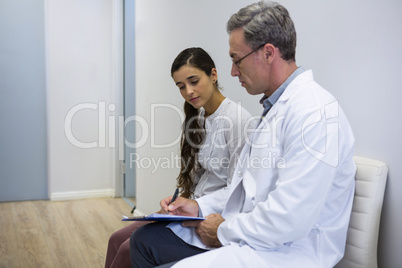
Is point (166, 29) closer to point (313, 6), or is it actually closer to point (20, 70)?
point (313, 6)

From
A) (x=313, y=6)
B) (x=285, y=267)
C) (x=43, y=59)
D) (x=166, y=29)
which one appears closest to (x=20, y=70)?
(x=43, y=59)

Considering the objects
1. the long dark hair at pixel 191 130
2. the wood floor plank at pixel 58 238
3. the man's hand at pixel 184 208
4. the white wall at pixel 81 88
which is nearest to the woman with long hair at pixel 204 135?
the long dark hair at pixel 191 130

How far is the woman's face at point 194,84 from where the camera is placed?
161cm

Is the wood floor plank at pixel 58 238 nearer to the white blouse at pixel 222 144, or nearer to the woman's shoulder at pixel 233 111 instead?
the white blouse at pixel 222 144

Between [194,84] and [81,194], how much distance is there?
2.72 meters

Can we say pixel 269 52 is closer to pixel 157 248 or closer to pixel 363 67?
pixel 363 67

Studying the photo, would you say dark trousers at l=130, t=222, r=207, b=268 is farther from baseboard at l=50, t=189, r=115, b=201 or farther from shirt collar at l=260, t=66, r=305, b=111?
baseboard at l=50, t=189, r=115, b=201

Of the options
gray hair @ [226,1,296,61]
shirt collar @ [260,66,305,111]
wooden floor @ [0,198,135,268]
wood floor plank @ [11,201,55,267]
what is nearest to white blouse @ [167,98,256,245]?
shirt collar @ [260,66,305,111]

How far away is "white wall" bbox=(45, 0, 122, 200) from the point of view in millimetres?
3750

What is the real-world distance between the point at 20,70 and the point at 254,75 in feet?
10.3

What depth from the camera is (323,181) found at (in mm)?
994

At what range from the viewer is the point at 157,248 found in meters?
1.33

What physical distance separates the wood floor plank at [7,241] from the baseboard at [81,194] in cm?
45

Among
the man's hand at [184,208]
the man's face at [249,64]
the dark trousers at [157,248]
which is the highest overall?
the man's face at [249,64]
